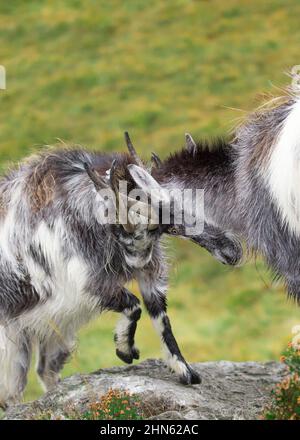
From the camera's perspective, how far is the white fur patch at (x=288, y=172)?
842cm

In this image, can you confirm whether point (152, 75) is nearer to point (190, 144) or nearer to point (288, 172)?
point (190, 144)

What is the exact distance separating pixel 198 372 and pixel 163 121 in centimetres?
1375

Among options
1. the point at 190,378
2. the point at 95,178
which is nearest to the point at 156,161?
the point at 95,178

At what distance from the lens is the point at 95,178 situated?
908 cm

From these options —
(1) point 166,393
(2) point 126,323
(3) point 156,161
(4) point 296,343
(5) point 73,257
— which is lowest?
(1) point 166,393

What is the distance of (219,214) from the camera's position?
30.4 feet

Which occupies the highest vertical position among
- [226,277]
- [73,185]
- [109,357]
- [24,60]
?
[24,60]

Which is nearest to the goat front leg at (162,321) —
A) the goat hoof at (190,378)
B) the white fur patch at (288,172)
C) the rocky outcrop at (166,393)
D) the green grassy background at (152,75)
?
the goat hoof at (190,378)

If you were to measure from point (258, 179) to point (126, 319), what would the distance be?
1825 mm

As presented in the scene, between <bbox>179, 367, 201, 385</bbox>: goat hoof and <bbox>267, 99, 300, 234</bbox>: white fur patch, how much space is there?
1.74 metres

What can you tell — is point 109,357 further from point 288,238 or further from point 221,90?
point 221,90

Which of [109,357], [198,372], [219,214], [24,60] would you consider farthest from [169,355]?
[24,60]

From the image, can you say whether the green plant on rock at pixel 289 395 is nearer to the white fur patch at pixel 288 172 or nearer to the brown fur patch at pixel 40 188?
the white fur patch at pixel 288 172

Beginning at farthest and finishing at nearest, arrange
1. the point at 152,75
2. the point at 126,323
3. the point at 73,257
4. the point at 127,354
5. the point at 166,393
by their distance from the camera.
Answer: the point at 152,75
the point at 127,354
the point at 126,323
the point at 73,257
the point at 166,393
